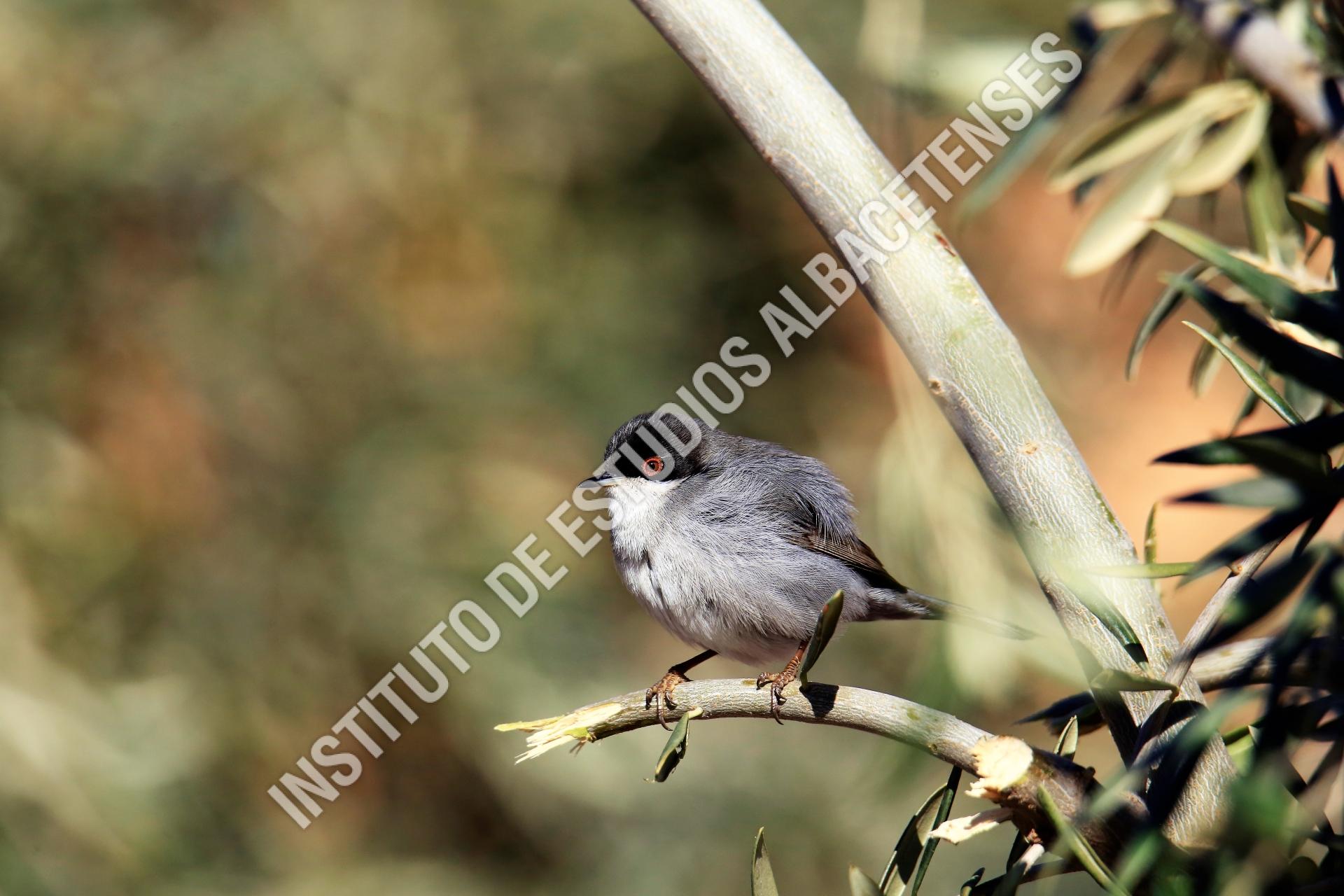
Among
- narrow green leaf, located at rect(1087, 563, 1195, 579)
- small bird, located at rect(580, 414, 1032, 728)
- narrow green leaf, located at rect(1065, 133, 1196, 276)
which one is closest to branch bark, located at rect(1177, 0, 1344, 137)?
narrow green leaf, located at rect(1065, 133, 1196, 276)

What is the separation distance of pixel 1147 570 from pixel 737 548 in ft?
5.36

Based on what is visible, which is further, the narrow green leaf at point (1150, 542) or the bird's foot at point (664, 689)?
the bird's foot at point (664, 689)

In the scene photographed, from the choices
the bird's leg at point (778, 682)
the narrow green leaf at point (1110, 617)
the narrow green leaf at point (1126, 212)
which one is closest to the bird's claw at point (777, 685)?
the bird's leg at point (778, 682)

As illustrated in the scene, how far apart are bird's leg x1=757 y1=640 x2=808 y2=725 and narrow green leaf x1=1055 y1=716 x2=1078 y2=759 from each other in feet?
1.10

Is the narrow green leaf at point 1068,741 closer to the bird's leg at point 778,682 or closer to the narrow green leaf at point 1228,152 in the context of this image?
the bird's leg at point 778,682

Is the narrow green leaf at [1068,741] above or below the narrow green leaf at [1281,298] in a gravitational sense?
below

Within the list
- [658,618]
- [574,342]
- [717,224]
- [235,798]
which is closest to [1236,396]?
[717,224]

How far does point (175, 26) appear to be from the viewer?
4707 mm

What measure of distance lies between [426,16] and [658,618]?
3473 mm

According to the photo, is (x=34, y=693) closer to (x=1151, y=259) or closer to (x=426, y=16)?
(x=426, y=16)

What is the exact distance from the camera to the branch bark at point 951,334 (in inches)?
50.8

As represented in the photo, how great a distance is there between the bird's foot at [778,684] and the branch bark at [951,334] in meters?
0.38

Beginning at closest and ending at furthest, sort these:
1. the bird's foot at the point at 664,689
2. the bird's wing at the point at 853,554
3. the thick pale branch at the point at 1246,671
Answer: the thick pale branch at the point at 1246,671, the bird's foot at the point at 664,689, the bird's wing at the point at 853,554

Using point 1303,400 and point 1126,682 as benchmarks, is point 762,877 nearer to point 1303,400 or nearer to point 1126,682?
point 1126,682
